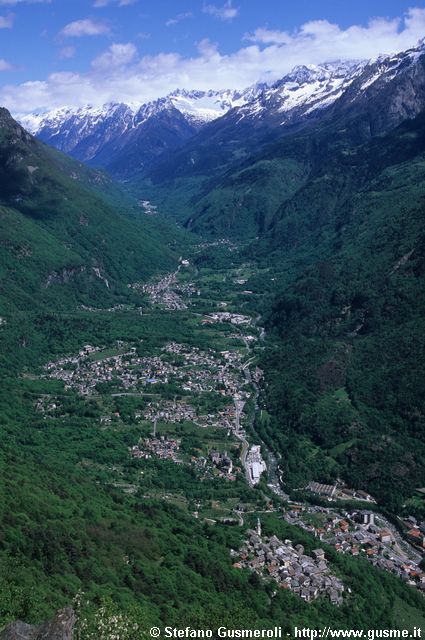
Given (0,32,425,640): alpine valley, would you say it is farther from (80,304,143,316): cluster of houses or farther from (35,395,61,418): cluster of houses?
(80,304,143,316): cluster of houses

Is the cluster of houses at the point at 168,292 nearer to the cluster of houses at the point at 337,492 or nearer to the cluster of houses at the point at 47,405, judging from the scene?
the cluster of houses at the point at 47,405

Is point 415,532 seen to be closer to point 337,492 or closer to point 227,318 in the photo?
point 337,492

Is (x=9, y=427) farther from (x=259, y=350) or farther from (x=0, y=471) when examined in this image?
(x=259, y=350)

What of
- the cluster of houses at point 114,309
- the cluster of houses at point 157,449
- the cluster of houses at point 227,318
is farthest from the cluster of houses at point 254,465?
the cluster of houses at point 114,309

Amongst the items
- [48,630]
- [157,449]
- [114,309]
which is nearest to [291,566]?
[157,449]

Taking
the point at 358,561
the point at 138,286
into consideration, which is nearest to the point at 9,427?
the point at 358,561

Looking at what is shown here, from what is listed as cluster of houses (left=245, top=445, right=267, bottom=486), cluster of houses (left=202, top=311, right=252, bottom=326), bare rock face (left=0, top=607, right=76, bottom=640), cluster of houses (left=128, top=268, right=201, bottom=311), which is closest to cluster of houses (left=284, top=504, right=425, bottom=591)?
cluster of houses (left=245, top=445, right=267, bottom=486)
